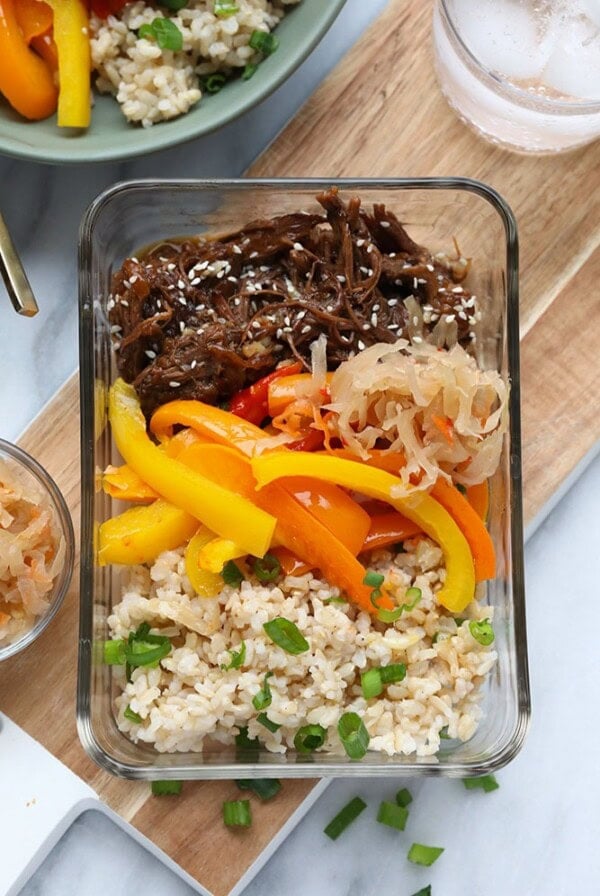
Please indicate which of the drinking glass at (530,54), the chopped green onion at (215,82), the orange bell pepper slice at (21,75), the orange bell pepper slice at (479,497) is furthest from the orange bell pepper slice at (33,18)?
the orange bell pepper slice at (479,497)

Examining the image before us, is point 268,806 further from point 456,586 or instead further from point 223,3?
point 223,3

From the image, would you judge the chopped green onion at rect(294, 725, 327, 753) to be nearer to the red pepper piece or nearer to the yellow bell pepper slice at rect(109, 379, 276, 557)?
the yellow bell pepper slice at rect(109, 379, 276, 557)

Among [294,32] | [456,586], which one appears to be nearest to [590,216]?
[294,32]

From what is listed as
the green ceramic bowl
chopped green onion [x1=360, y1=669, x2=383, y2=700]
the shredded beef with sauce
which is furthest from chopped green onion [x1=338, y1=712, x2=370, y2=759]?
the green ceramic bowl

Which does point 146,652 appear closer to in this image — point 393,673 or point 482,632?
Result: point 393,673

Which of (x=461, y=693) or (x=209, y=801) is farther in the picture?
(x=209, y=801)

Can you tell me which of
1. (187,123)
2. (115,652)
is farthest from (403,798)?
(187,123)
